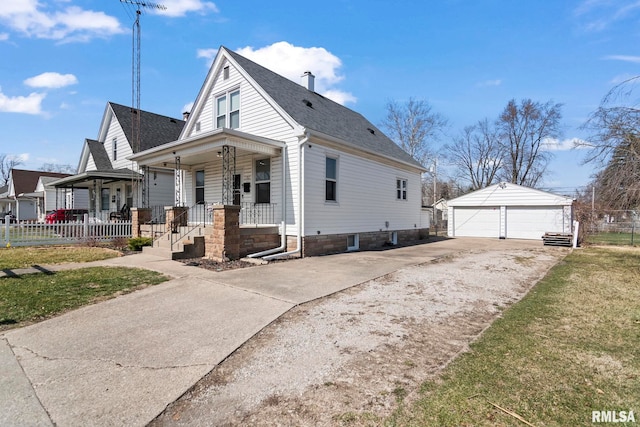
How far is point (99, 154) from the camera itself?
73.8 feet

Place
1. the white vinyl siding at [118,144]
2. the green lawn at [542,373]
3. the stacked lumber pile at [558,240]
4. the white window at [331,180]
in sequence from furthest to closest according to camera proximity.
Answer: the white vinyl siding at [118,144]
the stacked lumber pile at [558,240]
the white window at [331,180]
the green lawn at [542,373]

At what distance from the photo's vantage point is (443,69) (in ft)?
54.0

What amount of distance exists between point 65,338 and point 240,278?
348 cm

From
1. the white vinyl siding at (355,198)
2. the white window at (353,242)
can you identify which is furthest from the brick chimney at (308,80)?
the white window at (353,242)

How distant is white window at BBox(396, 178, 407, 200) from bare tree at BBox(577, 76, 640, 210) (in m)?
9.29

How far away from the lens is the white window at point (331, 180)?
1196 cm

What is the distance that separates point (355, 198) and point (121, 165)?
55.4 feet

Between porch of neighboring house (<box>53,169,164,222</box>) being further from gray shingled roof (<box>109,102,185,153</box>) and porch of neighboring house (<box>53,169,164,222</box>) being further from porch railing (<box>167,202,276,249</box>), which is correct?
porch railing (<box>167,202,276,249</box>)

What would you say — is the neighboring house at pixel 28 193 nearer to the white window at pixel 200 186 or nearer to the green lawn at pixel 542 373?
the white window at pixel 200 186

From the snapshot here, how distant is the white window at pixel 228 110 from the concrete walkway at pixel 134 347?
8.18 m

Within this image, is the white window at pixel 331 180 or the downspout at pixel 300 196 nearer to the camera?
the downspout at pixel 300 196

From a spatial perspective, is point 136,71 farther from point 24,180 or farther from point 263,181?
point 24,180

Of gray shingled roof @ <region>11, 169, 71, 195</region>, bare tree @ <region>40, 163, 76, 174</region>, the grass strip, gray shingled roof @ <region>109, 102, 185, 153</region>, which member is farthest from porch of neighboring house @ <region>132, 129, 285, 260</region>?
bare tree @ <region>40, 163, 76, 174</region>

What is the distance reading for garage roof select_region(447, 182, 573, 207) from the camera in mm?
18567
